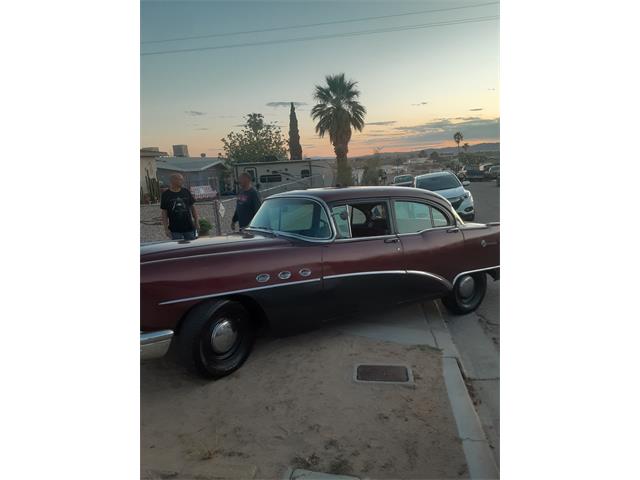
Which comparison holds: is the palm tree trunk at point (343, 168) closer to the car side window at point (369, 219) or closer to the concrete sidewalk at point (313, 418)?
the car side window at point (369, 219)

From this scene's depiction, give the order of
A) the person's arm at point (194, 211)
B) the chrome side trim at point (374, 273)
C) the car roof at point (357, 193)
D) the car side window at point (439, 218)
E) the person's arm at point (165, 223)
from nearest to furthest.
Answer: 1. the chrome side trim at point (374, 273)
2. the car roof at point (357, 193)
3. the car side window at point (439, 218)
4. the person's arm at point (165, 223)
5. the person's arm at point (194, 211)

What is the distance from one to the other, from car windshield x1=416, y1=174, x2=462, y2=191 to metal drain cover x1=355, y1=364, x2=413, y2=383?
639 centimetres

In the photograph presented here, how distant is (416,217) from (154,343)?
266 cm

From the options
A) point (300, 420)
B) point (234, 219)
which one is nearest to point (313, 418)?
point (300, 420)

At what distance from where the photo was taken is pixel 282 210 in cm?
397

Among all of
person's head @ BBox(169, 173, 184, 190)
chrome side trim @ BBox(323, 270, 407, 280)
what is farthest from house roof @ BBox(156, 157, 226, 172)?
chrome side trim @ BBox(323, 270, 407, 280)

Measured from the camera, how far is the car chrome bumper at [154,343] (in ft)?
9.13

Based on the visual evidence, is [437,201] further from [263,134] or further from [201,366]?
[201,366]

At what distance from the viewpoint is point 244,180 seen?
16.6ft

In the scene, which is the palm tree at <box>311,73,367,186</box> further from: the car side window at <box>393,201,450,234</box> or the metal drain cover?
the metal drain cover

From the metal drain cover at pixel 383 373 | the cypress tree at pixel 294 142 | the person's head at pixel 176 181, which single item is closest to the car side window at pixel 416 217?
the metal drain cover at pixel 383 373

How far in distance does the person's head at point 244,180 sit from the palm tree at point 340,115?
1110 millimetres

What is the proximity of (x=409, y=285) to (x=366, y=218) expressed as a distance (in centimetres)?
76

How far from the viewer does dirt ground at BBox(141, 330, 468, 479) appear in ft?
7.38
